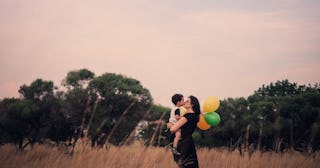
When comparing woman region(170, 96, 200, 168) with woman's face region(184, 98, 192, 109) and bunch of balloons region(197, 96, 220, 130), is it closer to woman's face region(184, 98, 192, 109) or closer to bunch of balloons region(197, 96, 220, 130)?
woman's face region(184, 98, 192, 109)

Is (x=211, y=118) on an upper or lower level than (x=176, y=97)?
lower

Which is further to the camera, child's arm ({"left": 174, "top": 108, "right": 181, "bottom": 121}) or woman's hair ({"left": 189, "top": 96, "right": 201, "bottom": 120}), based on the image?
child's arm ({"left": 174, "top": 108, "right": 181, "bottom": 121})

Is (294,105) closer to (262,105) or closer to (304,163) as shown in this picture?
(262,105)

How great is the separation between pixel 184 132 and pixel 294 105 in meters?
17.5

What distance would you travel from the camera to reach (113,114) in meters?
24.8

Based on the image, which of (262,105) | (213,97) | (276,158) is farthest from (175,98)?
(262,105)

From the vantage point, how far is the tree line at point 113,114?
2109 centimetres

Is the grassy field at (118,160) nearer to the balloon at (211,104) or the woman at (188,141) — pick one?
the woman at (188,141)

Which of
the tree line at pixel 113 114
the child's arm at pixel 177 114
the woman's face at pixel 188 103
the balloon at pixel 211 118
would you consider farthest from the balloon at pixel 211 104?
the tree line at pixel 113 114

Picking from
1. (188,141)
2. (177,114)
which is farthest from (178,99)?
(188,141)

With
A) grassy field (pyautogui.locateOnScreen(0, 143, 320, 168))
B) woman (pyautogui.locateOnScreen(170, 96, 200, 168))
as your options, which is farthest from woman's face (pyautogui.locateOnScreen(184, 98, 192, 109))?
grassy field (pyautogui.locateOnScreen(0, 143, 320, 168))

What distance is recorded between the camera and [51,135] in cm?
2155

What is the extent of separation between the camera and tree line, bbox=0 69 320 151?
2109 centimetres

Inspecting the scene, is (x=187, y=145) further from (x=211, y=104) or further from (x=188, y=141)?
(x=211, y=104)
